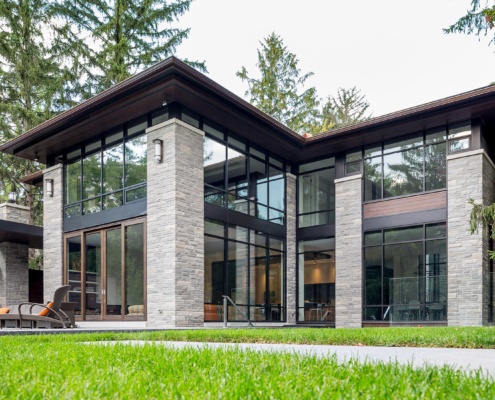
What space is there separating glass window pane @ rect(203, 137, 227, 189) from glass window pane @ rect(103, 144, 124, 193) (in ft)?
7.87

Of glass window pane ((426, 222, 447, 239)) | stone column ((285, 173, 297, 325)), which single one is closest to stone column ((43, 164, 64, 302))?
stone column ((285, 173, 297, 325))

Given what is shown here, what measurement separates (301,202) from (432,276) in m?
5.46

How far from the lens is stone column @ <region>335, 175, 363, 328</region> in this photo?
1497 cm

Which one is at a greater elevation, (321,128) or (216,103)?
(321,128)

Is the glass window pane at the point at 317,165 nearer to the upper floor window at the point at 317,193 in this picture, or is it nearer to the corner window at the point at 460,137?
the upper floor window at the point at 317,193

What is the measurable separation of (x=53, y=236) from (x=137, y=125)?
4.84 metres


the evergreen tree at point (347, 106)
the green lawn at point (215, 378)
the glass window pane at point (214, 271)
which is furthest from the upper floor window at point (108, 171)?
the evergreen tree at point (347, 106)

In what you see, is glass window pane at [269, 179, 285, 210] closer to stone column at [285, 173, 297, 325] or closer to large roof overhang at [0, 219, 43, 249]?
stone column at [285, 173, 297, 325]

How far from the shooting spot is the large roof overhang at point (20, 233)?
50.2ft

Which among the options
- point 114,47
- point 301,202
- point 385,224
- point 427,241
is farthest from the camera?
point 114,47

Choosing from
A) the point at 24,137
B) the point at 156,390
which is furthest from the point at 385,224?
the point at 156,390

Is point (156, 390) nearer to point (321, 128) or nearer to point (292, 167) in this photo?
point (292, 167)

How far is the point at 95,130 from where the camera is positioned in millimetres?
14078

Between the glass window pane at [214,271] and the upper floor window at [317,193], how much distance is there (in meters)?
4.51
